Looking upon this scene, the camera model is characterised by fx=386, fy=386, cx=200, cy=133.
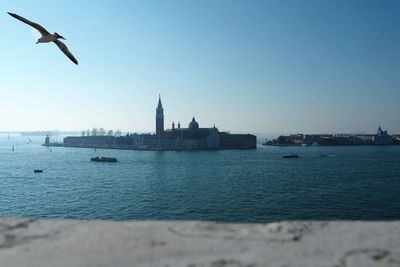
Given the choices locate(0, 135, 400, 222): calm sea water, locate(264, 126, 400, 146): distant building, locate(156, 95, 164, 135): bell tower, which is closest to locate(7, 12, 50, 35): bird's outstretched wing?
locate(0, 135, 400, 222): calm sea water

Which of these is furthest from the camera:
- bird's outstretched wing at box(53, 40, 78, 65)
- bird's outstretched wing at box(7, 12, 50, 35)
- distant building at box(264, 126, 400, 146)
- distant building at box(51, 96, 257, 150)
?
distant building at box(264, 126, 400, 146)

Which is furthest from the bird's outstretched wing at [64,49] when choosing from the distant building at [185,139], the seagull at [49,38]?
the distant building at [185,139]

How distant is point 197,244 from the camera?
1595mm

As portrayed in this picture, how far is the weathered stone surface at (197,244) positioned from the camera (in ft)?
4.78

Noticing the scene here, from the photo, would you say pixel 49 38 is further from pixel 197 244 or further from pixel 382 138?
pixel 382 138

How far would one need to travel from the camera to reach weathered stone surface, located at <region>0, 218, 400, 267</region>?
146cm

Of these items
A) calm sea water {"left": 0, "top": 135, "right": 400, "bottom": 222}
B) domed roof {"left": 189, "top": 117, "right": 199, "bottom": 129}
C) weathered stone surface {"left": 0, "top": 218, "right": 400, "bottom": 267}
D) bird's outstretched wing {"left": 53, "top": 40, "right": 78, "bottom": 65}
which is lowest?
calm sea water {"left": 0, "top": 135, "right": 400, "bottom": 222}

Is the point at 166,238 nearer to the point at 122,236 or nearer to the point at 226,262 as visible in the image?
the point at 122,236

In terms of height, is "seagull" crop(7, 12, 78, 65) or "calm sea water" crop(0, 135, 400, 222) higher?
"seagull" crop(7, 12, 78, 65)

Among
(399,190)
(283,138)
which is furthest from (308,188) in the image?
(283,138)

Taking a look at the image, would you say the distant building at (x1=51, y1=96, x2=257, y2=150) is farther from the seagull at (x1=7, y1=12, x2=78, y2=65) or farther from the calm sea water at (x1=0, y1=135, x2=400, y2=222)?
the seagull at (x1=7, y1=12, x2=78, y2=65)

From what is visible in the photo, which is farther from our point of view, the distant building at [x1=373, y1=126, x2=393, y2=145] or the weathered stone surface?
the distant building at [x1=373, y1=126, x2=393, y2=145]

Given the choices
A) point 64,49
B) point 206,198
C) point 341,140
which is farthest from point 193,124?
point 64,49

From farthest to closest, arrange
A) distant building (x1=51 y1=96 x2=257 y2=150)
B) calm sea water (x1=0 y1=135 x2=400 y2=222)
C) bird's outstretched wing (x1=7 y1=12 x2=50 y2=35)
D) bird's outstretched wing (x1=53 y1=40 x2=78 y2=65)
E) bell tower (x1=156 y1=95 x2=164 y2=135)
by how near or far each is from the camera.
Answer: bell tower (x1=156 y1=95 x2=164 y2=135), distant building (x1=51 y1=96 x2=257 y2=150), calm sea water (x1=0 y1=135 x2=400 y2=222), bird's outstretched wing (x1=53 y1=40 x2=78 y2=65), bird's outstretched wing (x1=7 y1=12 x2=50 y2=35)
